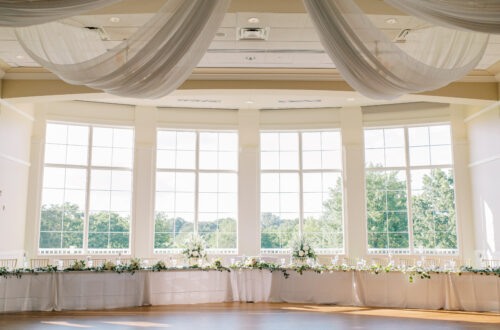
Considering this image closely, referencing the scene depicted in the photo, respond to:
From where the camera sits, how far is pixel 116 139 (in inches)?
495

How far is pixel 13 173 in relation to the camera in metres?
10.4

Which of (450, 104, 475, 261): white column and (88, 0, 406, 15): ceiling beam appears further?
(450, 104, 475, 261): white column

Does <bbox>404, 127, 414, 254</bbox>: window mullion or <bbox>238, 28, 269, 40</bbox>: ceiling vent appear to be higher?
<bbox>238, 28, 269, 40</bbox>: ceiling vent

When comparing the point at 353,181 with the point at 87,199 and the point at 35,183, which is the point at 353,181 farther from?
the point at 35,183

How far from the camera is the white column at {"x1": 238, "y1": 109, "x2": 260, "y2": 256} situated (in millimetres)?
12344

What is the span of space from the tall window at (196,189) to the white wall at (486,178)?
6.30m

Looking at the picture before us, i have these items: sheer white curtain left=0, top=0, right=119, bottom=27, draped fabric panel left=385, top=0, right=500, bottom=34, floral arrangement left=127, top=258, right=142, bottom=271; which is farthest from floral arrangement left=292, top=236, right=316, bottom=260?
sheer white curtain left=0, top=0, right=119, bottom=27

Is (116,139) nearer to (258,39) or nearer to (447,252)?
(258,39)

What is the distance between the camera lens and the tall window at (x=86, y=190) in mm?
11759

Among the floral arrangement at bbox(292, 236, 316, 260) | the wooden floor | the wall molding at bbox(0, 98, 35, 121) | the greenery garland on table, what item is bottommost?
the wooden floor

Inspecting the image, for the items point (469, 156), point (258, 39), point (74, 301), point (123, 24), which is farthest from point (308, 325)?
point (469, 156)

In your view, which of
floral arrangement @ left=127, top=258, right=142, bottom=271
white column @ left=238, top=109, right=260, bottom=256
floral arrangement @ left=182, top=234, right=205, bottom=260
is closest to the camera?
floral arrangement @ left=127, top=258, right=142, bottom=271

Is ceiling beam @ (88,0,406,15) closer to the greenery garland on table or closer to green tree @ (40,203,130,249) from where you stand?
the greenery garland on table

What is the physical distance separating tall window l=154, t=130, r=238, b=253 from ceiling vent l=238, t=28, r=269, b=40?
18.6 feet
